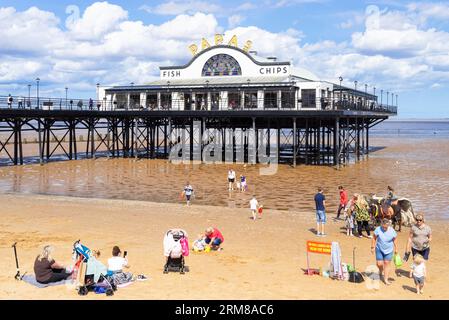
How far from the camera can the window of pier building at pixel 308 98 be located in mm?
41562

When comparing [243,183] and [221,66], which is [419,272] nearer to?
[243,183]

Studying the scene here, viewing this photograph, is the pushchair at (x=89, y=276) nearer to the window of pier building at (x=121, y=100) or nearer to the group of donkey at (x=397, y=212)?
the group of donkey at (x=397, y=212)

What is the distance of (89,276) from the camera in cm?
1017

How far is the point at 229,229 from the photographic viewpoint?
16922 mm

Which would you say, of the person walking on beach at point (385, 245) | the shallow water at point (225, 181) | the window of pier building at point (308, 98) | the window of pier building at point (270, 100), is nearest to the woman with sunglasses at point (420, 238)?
the person walking on beach at point (385, 245)

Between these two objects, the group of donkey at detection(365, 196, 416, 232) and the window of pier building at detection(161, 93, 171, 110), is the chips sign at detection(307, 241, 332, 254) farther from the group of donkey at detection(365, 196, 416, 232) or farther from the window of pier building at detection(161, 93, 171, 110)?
the window of pier building at detection(161, 93, 171, 110)

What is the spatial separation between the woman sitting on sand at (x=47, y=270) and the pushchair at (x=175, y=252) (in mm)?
2161

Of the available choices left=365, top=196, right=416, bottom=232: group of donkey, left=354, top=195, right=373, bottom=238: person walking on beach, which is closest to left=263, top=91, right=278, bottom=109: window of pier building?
left=365, top=196, right=416, bottom=232: group of donkey

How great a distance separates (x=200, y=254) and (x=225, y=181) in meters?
17.8

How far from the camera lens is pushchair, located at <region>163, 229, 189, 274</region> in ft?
36.9

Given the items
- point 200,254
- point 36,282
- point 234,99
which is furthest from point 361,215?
point 234,99

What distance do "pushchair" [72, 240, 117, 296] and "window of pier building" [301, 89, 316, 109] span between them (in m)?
33.2
